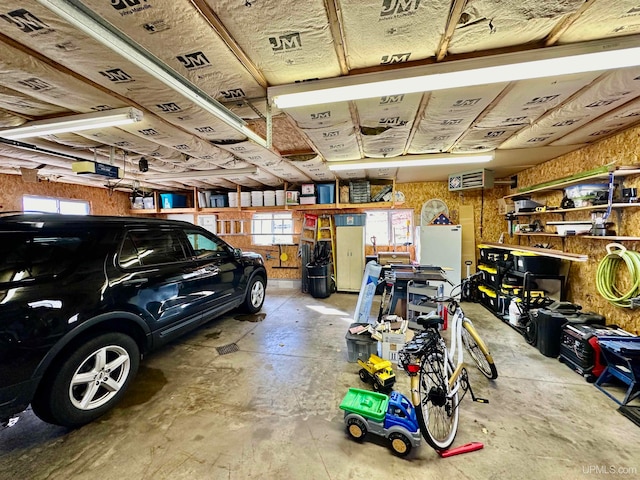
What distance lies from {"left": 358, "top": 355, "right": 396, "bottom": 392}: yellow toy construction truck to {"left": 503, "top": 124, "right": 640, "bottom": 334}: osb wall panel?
283 cm

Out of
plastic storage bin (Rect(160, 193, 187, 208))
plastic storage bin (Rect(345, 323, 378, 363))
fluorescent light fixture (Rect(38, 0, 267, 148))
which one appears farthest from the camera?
plastic storage bin (Rect(160, 193, 187, 208))

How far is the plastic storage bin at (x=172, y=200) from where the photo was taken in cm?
662

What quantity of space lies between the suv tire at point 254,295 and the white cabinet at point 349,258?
6.55 ft

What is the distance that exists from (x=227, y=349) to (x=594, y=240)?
499 cm

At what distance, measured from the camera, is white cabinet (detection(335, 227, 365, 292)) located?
5.77 metres

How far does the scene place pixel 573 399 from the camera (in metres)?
2.13

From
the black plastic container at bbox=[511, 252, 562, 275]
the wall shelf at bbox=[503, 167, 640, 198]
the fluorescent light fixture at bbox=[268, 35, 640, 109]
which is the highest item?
the fluorescent light fixture at bbox=[268, 35, 640, 109]

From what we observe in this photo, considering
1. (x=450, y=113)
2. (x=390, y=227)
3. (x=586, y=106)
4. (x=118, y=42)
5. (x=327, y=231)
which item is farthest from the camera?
(x=327, y=231)

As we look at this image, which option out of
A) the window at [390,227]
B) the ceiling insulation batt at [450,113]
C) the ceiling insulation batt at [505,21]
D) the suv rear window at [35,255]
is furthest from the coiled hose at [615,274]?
the suv rear window at [35,255]

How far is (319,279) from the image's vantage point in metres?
5.39

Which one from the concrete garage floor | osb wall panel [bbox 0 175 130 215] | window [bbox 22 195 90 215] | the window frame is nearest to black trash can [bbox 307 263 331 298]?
the window frame

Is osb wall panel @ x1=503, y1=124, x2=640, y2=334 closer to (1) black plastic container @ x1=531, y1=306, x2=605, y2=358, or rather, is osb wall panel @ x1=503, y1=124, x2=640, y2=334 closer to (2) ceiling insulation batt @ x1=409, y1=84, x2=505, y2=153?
(1) black plastic container @ x1=531, y1=306, x2=605, y2=358

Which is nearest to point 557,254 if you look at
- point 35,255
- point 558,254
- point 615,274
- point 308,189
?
point 558,254

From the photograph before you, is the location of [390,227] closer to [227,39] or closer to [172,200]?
[227,39]
